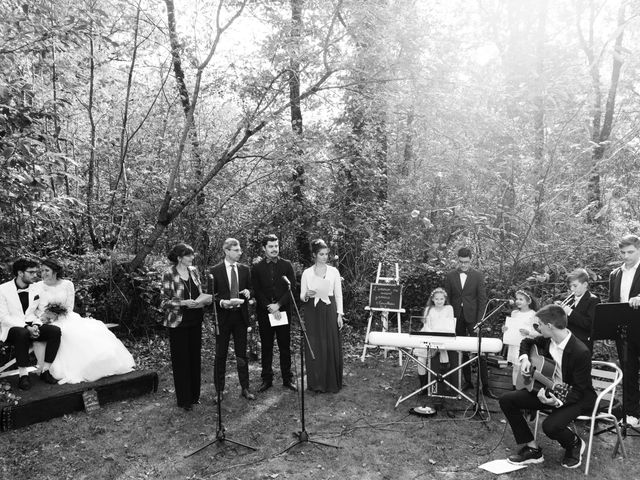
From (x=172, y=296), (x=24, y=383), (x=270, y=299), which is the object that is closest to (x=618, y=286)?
(x=270, y=299)

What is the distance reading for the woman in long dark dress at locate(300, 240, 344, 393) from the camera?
6273 mm

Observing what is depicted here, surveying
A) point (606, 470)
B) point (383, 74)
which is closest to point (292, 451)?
point (606, 470)

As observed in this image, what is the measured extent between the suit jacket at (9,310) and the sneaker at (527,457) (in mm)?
5504

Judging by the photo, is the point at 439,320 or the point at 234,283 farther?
the point at 439,320

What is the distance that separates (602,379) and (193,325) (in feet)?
14.4

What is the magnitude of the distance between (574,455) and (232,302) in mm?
3703

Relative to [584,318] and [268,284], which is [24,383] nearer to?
[268,284]

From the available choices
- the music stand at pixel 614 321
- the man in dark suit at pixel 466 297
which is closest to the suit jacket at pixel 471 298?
the man in dark suit at pixel 466 297

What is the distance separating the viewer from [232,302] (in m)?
5.68

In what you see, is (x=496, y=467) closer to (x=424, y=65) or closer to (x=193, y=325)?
(x=193, y=325)

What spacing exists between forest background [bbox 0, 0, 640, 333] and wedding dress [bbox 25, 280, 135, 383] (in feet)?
3.46

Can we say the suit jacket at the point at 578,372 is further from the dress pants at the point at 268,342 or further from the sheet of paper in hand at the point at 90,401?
the sheet of paper in hand at the point at 90,401

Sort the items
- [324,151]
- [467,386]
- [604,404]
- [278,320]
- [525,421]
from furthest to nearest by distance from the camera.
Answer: [324,151] < [467,386] < [278,320] < [604,404] < [525,421]

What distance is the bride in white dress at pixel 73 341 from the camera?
5.84m
